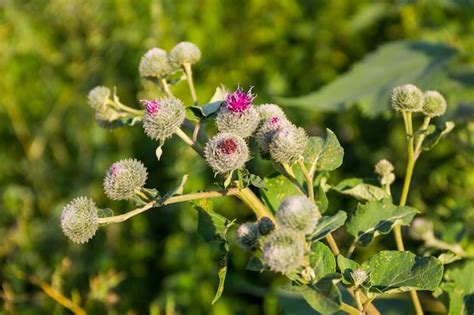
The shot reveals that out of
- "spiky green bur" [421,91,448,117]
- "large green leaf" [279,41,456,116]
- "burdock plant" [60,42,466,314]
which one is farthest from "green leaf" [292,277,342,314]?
"large green leaf" [279,41,456,116]

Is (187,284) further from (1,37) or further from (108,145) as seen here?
(1,37)

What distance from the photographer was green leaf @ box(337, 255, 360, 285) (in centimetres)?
130

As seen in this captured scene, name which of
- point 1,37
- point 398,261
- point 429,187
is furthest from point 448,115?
point 1,37

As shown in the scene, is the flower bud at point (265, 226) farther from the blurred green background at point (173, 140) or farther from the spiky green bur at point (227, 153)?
the blurred green background at point (173, 140)

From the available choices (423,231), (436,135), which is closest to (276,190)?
(436,135)

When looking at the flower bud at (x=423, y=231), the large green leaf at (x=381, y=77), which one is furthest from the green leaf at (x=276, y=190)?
the large green leaf at (x=381, y=77)

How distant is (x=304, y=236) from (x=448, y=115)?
139 centimetres

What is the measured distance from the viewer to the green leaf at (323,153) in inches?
57.1

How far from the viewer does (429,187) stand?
3369 mm

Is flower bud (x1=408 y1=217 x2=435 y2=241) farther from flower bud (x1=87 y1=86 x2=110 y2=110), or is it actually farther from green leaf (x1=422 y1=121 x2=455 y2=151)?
flower bud (x1=87 y1=86 x2=110 y2=110)

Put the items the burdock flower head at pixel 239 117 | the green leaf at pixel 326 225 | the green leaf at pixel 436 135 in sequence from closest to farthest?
1. the green leaf at pixel 326 225
2. the burdock flower head at pixel 239 117
3. the green leaf at pixel 436 135

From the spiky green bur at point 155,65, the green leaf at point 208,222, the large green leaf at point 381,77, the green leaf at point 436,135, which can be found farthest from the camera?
the large green leaf at point 381,77

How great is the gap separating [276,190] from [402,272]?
0.37 meters

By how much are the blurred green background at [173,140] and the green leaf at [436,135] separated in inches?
31.0
